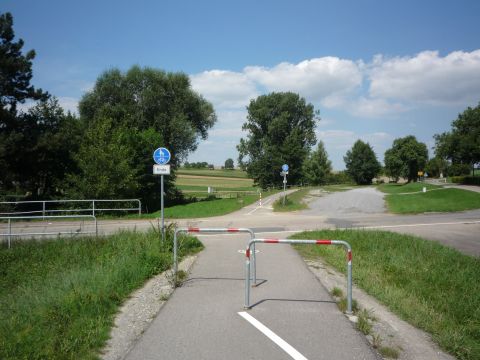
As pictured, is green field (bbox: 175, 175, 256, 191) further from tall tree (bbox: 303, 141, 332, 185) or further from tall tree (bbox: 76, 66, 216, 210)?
tall tree (bbox: 76, 66, 216, 210)

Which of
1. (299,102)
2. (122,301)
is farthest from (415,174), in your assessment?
(122,301)

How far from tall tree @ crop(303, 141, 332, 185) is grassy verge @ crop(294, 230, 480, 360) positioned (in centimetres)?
6884

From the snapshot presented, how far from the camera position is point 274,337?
16.3 feet

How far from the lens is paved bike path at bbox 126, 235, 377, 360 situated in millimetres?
4562

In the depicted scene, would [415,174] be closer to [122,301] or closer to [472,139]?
[472,139]

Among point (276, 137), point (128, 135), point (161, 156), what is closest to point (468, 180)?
point (276, 137)

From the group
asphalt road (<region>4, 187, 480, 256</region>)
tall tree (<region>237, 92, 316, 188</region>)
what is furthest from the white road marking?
tall tree (<region>237, 92, 316, 188</region>)

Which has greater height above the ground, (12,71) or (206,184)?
(12,71)

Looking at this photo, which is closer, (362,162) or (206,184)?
(206,184)

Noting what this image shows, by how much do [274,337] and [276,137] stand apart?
62.9 meters

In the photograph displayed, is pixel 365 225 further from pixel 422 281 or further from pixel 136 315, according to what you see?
pixel 136 315

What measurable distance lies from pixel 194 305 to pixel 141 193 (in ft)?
104

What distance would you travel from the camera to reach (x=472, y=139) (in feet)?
159

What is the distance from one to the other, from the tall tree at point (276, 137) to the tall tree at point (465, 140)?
2144 cm
